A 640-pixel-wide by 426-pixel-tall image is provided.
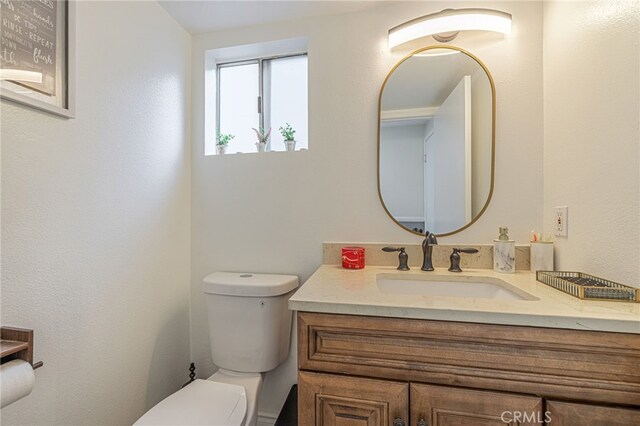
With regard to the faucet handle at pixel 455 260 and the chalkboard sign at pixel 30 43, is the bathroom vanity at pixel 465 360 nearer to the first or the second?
the faucet handle at pixel 455 260

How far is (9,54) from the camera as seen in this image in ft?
2.74

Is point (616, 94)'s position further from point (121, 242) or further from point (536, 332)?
point (121, 242)

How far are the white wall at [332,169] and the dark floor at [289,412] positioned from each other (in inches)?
2.7

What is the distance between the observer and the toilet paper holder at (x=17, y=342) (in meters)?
0.78

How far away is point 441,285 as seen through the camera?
1.21m

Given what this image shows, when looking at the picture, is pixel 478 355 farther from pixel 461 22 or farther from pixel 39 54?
pixel 39 54

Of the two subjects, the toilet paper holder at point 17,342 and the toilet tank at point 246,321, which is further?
the toilet tank at point 246,321

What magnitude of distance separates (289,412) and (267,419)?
24 centimetres

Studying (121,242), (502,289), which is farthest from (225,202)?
(502,289)

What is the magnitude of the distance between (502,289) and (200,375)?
5.24 ft

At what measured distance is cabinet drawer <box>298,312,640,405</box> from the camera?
704mm

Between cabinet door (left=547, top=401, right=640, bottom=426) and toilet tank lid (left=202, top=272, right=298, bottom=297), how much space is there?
98cm

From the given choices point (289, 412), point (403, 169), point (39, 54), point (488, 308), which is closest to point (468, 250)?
point (403, 169)

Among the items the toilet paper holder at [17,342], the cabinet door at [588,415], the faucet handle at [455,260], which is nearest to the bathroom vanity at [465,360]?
the cabinet door at [588,415]
